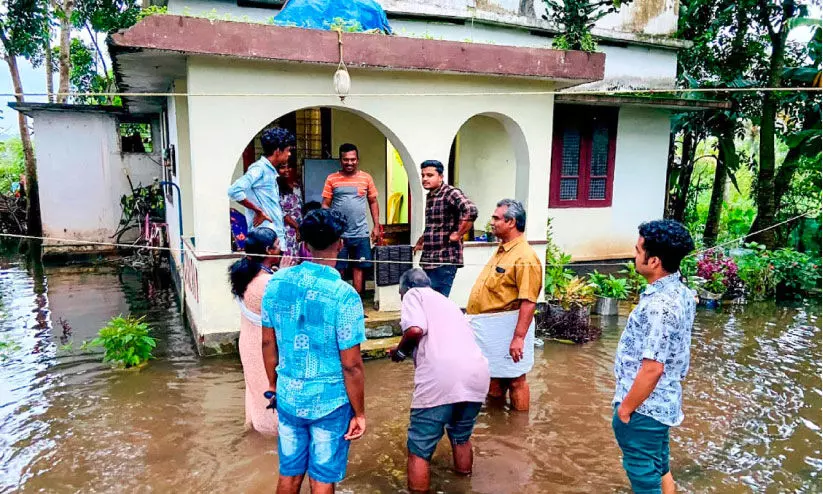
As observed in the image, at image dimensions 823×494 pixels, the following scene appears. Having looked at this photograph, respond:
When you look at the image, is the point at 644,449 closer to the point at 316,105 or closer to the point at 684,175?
the point at 316,105

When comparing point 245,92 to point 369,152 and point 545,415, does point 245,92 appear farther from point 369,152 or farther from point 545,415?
point 545,415

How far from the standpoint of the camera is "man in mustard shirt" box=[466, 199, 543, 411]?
163 inches

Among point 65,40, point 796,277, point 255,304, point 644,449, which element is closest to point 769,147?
point 796,277

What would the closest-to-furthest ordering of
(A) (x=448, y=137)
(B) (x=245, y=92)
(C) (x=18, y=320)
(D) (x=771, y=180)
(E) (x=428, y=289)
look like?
(E) (x=428, y=289) < (B) (x=245, y=92) < (A) (x=448, y=137) < (C) (x=18, y=320) < (D) (x=771, y=180)

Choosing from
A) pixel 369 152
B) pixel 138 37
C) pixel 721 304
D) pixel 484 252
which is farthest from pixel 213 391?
pixel 721 304

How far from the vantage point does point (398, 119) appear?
6.25 meters

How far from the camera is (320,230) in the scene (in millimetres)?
2621

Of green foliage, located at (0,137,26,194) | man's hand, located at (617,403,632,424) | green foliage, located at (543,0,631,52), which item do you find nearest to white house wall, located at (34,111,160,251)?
green foliage, located at (0,137,26,194)

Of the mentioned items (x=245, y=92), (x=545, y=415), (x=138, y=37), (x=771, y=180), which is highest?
(x=138, y=37)

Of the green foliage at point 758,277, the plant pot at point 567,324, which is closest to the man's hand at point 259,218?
the plant pot at point 567,324

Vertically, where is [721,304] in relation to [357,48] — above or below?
below

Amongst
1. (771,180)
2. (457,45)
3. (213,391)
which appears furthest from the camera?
(771,180)

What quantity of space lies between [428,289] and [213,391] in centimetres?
263

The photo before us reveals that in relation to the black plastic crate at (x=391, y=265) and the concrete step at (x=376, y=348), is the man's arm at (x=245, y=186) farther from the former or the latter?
the concrete step at (x=376, y=348)
